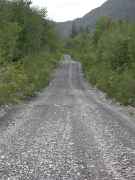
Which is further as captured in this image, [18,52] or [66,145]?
[18,52]

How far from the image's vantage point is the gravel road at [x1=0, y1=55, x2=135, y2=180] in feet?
30.2

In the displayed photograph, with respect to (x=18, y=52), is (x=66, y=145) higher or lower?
lower

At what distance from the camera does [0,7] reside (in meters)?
43.5

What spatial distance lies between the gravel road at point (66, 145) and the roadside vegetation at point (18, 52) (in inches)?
218

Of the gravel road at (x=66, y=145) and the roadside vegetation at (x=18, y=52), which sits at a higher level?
the roadside vegetation at (x=18, y=52)

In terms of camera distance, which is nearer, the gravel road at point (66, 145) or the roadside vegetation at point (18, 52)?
the gravel road at point (66, 145)

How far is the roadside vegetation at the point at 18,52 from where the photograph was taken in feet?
84.4

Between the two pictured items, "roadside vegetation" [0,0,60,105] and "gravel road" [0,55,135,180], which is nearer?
"gravel road" [0,55,135,180]

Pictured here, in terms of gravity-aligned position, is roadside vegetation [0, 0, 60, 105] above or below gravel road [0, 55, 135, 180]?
above

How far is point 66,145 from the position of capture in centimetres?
1216

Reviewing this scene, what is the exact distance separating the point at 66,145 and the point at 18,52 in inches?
1328

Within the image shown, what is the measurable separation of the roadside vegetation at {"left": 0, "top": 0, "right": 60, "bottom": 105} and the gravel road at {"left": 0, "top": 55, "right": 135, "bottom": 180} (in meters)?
5.54

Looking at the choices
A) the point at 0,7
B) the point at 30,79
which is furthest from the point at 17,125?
the point at 0,7

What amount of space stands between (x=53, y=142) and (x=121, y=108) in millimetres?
10860
